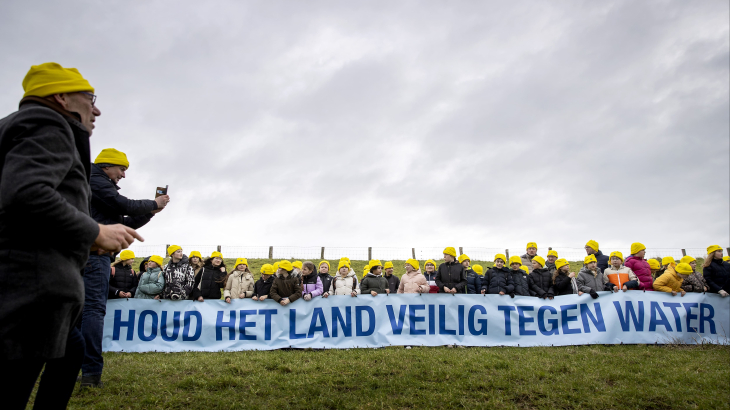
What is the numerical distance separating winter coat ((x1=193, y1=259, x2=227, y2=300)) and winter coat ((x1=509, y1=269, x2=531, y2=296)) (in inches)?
277

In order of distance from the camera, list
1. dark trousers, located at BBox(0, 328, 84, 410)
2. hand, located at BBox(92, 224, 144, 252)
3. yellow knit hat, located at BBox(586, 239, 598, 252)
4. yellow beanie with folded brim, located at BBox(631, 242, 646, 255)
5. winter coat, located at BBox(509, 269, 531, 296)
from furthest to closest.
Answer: yellow knit hat, located at BBox(586, 239, 598, 252) → yellow beanie with folded brim, located at BBox(631, 242, 646, 255) → winter coat, located at BBox(509, 269, 531, 296) → hand, located at BBox(92, 224, 144, 252) → dark trousers, located at BBox(0, 328, 84, 410)

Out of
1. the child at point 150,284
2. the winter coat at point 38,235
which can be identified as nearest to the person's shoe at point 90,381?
the winter coat at point 38,235

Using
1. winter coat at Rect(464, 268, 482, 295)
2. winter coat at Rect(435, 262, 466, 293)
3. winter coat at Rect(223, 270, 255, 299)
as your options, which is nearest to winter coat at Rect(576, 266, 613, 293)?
winter coat at Rect(464, 268, 482, 295)

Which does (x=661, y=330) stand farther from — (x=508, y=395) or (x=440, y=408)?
(x=440, y=408)

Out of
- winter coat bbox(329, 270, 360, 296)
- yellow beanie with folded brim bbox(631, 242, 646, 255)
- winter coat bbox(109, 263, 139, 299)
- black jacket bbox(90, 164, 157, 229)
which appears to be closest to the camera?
black jacket bbox(90, 164, 157, 229)

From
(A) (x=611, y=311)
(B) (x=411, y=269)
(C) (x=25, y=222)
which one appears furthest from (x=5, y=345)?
(A) (x=611, y=311)

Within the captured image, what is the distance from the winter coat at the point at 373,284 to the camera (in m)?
10.00

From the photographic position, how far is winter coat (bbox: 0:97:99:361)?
6.10ft

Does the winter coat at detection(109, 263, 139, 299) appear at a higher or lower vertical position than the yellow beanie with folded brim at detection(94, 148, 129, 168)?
lower

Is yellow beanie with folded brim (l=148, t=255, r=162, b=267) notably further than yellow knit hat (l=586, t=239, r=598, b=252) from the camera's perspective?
No

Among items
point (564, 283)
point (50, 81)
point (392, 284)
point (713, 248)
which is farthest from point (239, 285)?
point (713, 248)

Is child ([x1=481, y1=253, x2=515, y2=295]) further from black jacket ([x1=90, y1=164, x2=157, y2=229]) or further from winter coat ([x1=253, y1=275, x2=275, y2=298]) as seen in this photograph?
black jacket ([x1=90, y1=164, x2=157, y2=229])

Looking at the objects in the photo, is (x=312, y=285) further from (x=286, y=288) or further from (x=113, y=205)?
(x=113, y=205)

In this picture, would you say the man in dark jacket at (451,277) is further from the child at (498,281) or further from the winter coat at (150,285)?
the winter coat at (150,285)
